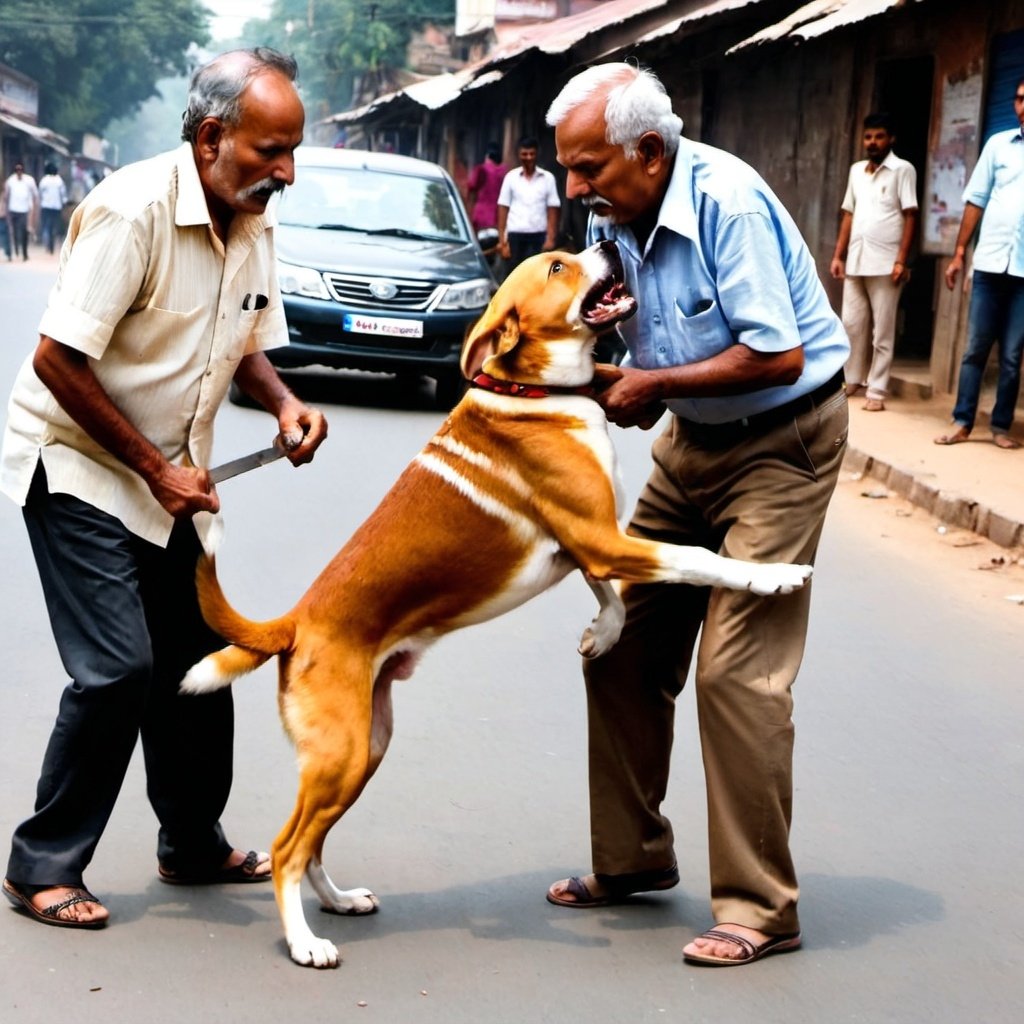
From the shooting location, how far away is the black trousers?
3.68m

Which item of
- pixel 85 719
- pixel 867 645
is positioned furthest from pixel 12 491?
pixel 867 645

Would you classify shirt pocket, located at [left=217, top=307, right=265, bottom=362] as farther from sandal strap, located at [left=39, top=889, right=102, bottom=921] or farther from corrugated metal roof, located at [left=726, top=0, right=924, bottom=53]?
corrugated metal roof, located at [left=726, top=0, right=924, bottom=53]

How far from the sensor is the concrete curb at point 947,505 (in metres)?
8.26

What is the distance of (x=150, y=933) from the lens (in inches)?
149

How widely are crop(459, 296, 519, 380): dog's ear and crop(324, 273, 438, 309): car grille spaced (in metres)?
8.53

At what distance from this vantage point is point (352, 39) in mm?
54969

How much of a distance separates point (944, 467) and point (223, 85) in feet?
23.4

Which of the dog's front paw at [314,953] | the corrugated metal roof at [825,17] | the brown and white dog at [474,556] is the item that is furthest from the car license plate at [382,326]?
the dog's front paw at [314,953]

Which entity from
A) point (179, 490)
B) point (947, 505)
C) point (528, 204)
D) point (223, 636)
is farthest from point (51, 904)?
point (528, 204)

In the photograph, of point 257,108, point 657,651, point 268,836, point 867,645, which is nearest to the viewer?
point 257,108

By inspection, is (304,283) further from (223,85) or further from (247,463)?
(223,85)

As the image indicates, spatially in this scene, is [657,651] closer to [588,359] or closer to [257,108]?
[588,359]

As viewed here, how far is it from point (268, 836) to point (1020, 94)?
293 inches

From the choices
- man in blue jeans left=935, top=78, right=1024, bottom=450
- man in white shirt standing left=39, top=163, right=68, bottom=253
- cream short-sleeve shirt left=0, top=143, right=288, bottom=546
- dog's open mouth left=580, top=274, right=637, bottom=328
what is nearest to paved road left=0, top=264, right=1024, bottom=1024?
cream short-sleeve shirt left=0, top=143, right=288, bottom=546
